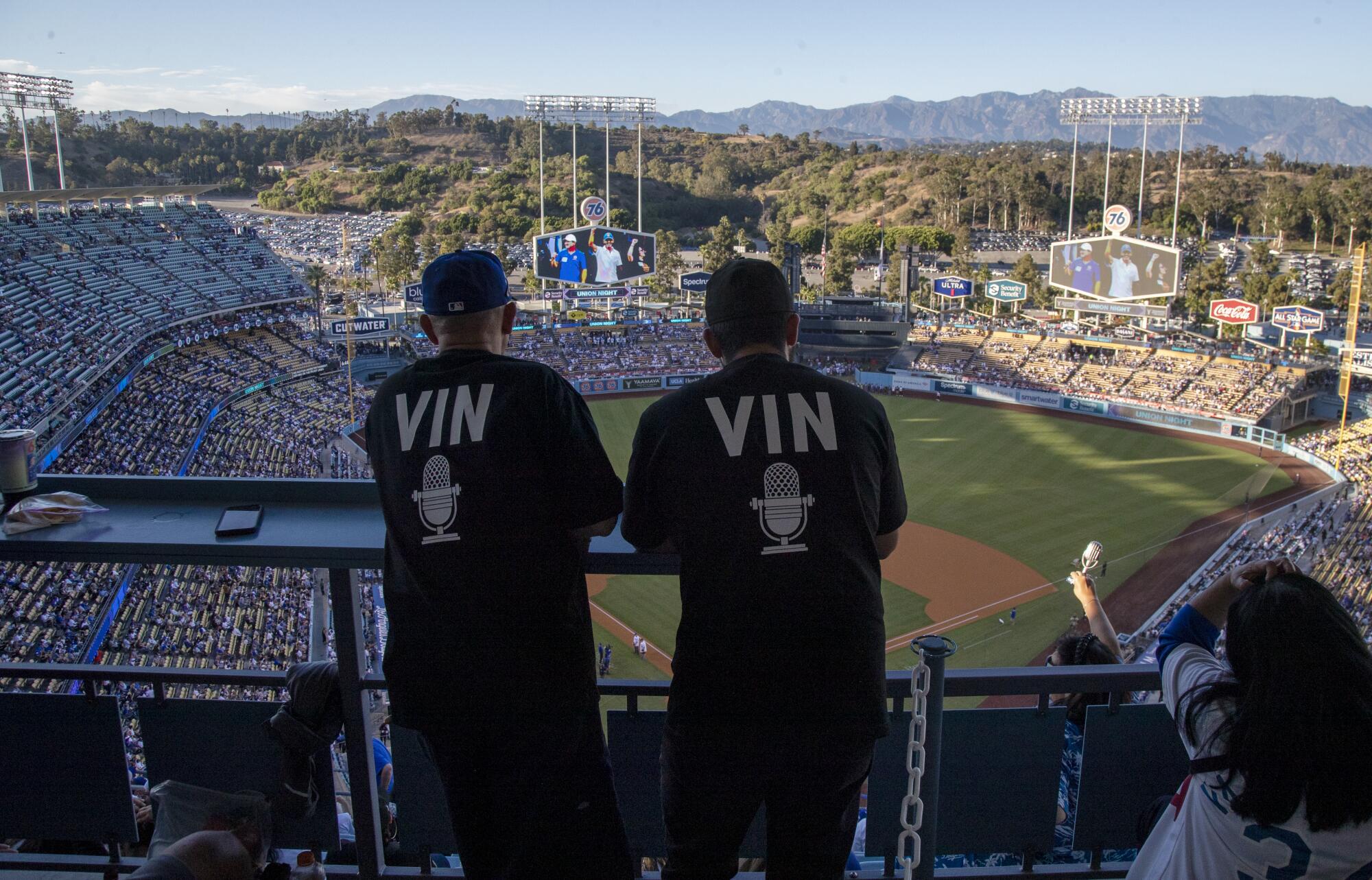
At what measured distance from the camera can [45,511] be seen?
289cm

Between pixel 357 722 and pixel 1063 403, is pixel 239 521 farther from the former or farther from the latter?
pixel 1063 403

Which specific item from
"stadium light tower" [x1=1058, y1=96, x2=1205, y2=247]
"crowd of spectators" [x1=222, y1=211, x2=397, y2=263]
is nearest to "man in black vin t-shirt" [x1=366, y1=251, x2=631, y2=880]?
"stadium light tower" [x1=1058, y1=96, x2=1205, y2=247]

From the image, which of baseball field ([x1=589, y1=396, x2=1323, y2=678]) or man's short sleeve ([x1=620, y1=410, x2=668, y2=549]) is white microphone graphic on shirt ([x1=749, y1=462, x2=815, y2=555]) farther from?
baseball field ([x1=589, y1=396, x2=1323, y2=678])

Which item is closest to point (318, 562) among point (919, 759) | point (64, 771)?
point (64, 771)

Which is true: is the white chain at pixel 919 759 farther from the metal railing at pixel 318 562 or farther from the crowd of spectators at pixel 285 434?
the crowd of spectators at pixel 285 434

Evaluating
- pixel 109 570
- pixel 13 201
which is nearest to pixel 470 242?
pixel 13 201

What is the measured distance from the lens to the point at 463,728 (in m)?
2.22

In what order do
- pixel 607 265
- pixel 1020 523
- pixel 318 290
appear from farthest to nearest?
pixel 318 290
pixel 607 265
pixel 1020 523

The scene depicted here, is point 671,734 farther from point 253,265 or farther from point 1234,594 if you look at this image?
point 253,265

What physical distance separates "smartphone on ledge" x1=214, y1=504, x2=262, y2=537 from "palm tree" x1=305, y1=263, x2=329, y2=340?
137 feet

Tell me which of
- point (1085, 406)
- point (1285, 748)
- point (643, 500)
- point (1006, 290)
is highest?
point (643, 500)

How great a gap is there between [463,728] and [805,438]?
1033 mm

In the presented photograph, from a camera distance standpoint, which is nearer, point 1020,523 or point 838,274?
point 1020,523

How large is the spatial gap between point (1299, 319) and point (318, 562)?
149 feet
